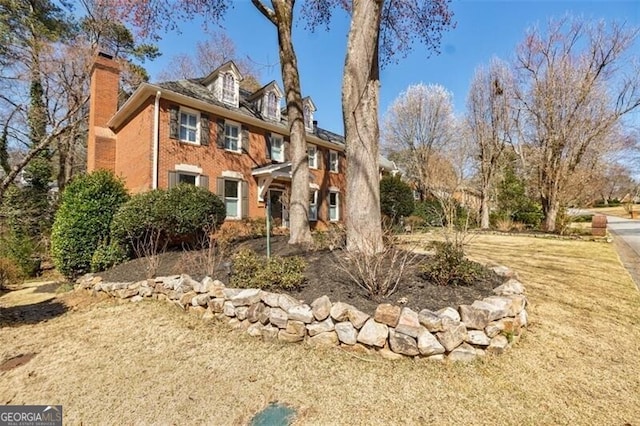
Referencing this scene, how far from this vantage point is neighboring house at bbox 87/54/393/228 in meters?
10.5

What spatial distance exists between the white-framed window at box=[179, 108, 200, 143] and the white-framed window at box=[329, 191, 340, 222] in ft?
28.2

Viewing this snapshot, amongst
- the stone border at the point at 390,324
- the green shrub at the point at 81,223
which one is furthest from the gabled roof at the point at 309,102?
the stone border at the point at 390,324

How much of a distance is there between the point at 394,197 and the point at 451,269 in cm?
1278

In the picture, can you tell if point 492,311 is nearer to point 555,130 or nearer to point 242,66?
point 555,130

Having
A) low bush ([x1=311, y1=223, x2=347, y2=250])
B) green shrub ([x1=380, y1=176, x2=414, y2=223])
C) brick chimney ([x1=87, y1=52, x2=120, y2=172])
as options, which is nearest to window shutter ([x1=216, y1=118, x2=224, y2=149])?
brick chimney ([x1=87, y1=52, x2=120, y2=172])

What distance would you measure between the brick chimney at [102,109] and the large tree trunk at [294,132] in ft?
29.1

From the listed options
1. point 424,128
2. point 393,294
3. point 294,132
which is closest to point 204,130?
point 294,132

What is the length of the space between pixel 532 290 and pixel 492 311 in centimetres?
259

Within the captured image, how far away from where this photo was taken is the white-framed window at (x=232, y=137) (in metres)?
12.5

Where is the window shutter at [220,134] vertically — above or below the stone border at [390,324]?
above

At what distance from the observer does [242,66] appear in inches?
872

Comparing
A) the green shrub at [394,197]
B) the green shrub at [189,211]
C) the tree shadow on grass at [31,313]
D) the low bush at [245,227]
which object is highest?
the green shrub at [394,197]

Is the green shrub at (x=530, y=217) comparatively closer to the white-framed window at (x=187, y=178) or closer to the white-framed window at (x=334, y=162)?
the white-framed window at (x=334, y=162)

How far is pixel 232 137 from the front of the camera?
12.8 metres
